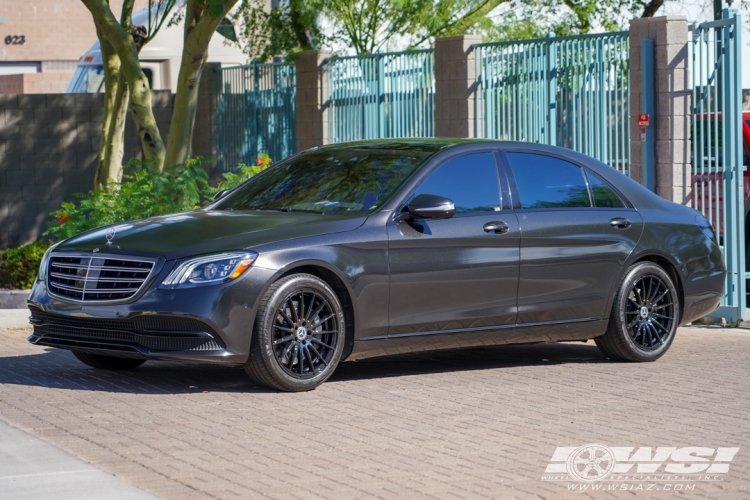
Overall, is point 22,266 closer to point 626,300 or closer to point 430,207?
point 430,207

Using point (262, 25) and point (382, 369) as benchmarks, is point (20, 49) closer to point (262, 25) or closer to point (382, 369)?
point (262, 25)

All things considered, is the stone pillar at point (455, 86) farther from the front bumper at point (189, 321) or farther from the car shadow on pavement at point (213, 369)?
the front bumper at point (189, 321)

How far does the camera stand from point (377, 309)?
8562 millimetres

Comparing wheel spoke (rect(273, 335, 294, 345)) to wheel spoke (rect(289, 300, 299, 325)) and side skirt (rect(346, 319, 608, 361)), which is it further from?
side skirt (rect(346, 319, 608, 361))

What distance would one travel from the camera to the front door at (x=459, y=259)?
342 inches

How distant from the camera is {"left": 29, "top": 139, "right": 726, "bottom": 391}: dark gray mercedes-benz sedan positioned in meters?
8.08

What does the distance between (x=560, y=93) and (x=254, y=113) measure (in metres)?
7.23

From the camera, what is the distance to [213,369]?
939 cm

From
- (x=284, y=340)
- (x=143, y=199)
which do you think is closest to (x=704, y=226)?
(x=284, y=340)

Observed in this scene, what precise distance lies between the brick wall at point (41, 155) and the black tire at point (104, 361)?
37.2ft

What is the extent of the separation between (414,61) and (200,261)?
854 centimetres

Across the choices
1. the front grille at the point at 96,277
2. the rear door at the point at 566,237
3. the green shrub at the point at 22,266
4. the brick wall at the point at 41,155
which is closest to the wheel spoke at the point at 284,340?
the front grille at the point at 96,277

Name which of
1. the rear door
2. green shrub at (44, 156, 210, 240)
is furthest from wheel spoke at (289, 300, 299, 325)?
green shrub at (44, 156, 210, 240)

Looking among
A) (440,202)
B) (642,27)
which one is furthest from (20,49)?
(440,202)
